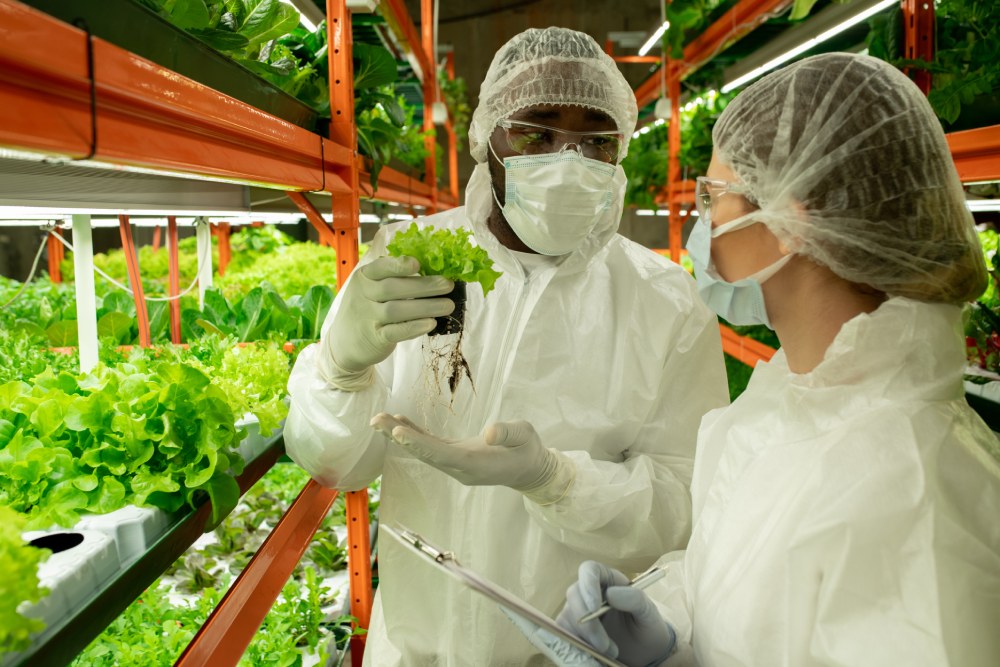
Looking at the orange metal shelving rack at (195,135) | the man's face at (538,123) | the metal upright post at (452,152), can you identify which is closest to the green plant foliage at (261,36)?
the orange metal shelving rack at (195,135)

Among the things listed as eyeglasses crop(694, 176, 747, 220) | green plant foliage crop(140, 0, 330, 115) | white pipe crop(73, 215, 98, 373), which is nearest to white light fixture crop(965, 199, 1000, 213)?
eyeglasses crop(694, 176, 747, 220)

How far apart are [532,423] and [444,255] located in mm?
552

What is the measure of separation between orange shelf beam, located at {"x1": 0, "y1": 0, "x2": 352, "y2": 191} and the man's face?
0.82 m

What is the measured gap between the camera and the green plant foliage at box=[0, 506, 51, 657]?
842 mm

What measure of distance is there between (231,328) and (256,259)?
2889 mm

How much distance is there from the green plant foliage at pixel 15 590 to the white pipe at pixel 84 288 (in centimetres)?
97

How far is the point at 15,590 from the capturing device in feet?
2.83

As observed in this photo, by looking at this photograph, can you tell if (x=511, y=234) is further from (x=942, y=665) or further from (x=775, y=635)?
(x=942, y=665)

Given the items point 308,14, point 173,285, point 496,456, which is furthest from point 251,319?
point 496,456

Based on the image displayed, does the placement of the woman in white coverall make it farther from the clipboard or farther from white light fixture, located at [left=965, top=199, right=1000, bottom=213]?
white light fixture, located at [left=965, top=199, right=1000, bottom=213]

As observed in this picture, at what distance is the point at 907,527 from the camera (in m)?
1.04

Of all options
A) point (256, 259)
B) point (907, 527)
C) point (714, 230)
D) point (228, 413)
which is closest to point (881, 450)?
point (907, 527)

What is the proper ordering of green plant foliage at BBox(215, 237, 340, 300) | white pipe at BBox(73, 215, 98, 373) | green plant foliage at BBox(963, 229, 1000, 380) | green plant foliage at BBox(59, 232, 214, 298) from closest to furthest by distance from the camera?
white pipe at BBox(73, 215, 98, 373) < green plant foliage at BBox(963, 229, 1000, 380) < green plant foliage at BBox(215, 237, 340, 300) < green plant foliage at BBox(59, 232, 214, 298)

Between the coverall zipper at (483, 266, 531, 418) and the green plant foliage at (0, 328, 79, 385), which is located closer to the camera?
the green plant foliage at (0, 328, 79, 385)
